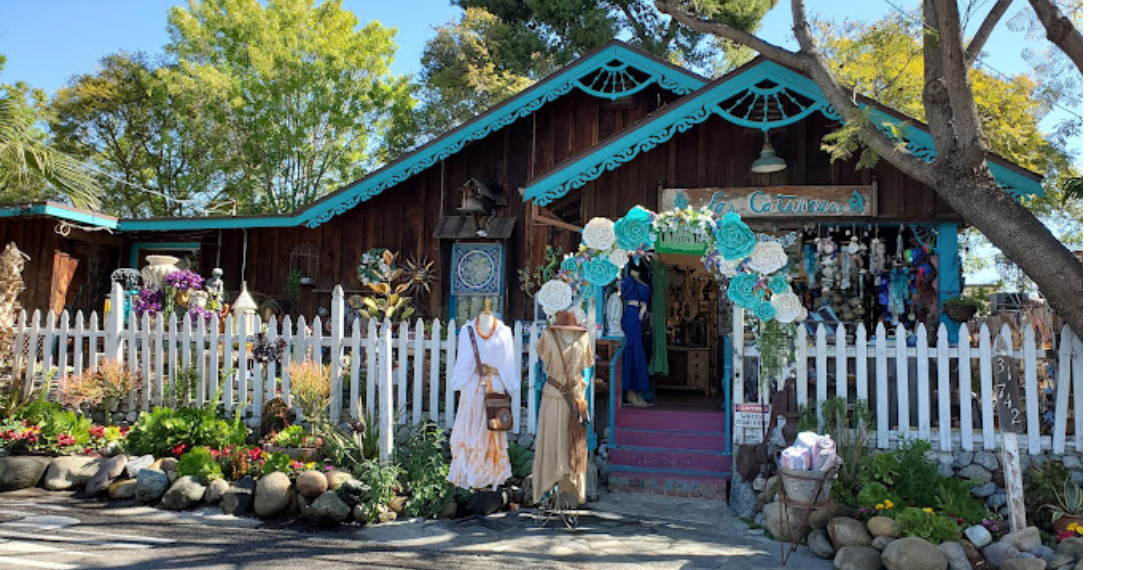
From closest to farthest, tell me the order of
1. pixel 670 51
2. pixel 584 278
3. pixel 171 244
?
pixel 584 278 < pixel 171 244 < pixel 670 51

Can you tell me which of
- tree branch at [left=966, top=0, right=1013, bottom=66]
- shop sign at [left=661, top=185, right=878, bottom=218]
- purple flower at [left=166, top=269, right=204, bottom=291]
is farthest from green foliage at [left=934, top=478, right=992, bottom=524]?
purple flower at [left=166, top=269, right=204, bottom=291]

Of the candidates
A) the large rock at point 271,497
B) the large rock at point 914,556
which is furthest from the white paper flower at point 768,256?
the large rock at point 271,497

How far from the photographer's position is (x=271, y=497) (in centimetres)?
665

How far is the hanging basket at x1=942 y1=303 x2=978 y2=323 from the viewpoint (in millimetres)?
8633

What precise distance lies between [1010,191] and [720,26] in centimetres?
372

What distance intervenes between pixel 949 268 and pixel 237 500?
8.16 metres

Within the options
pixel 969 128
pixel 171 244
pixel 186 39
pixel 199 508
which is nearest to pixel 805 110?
pixel 969 128

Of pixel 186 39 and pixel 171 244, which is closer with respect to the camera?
pixel 171 244

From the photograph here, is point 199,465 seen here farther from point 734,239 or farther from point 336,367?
point 734,239

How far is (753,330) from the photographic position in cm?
752

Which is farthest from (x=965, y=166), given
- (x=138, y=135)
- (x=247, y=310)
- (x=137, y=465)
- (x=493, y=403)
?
(x=138, y=135)

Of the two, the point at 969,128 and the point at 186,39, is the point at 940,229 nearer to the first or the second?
the point at 969,128

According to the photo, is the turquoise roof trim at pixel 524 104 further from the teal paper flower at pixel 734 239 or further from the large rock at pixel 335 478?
the large rock at pixel 335 478

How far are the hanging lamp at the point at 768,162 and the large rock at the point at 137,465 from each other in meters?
7.26
